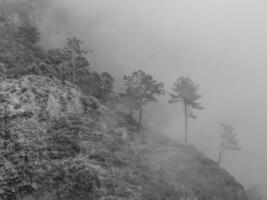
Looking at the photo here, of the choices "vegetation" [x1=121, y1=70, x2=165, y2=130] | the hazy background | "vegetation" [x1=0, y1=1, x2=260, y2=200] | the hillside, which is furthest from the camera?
the hazy background

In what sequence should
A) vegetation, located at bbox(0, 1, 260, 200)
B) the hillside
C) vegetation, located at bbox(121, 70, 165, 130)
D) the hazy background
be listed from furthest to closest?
1. the hazy background
2. vegetation, located at bbox(121, 70, 165, 130)
3. the hillside
4. vegetation, located at bbox(0, 1, 260, 200)

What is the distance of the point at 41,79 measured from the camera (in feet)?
119

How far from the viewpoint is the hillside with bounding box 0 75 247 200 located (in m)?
23.2

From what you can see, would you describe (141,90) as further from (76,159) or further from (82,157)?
(76,159)

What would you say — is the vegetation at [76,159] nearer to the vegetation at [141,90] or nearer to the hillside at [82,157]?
the hillside at [82,157]

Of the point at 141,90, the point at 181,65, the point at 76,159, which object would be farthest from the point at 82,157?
the point at 181,65

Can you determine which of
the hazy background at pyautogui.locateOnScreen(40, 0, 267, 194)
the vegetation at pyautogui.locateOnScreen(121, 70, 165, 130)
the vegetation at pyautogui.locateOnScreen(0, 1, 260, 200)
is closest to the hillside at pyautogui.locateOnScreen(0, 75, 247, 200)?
the vegetation at pyautogui.locateOnScreen(0, 1, 260, 200)

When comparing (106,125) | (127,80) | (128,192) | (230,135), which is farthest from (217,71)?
(128,192)

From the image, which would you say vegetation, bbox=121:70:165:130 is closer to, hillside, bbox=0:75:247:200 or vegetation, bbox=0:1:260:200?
vegetation, bbox=0:1:260:200

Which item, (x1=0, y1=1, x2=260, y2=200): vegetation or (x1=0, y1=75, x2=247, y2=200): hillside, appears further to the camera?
(x1=0, y1=75, x2=247, y2=200): hillside

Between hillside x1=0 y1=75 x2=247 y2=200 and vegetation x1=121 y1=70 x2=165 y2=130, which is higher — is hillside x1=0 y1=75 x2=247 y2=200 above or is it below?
below

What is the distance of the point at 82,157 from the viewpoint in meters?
26.8

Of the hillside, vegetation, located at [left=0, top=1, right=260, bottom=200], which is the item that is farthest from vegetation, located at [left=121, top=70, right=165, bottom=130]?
the hillside

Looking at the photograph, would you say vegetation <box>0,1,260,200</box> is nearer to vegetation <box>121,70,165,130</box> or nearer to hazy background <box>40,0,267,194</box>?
vegetation <box>121,70,165,130</box>
